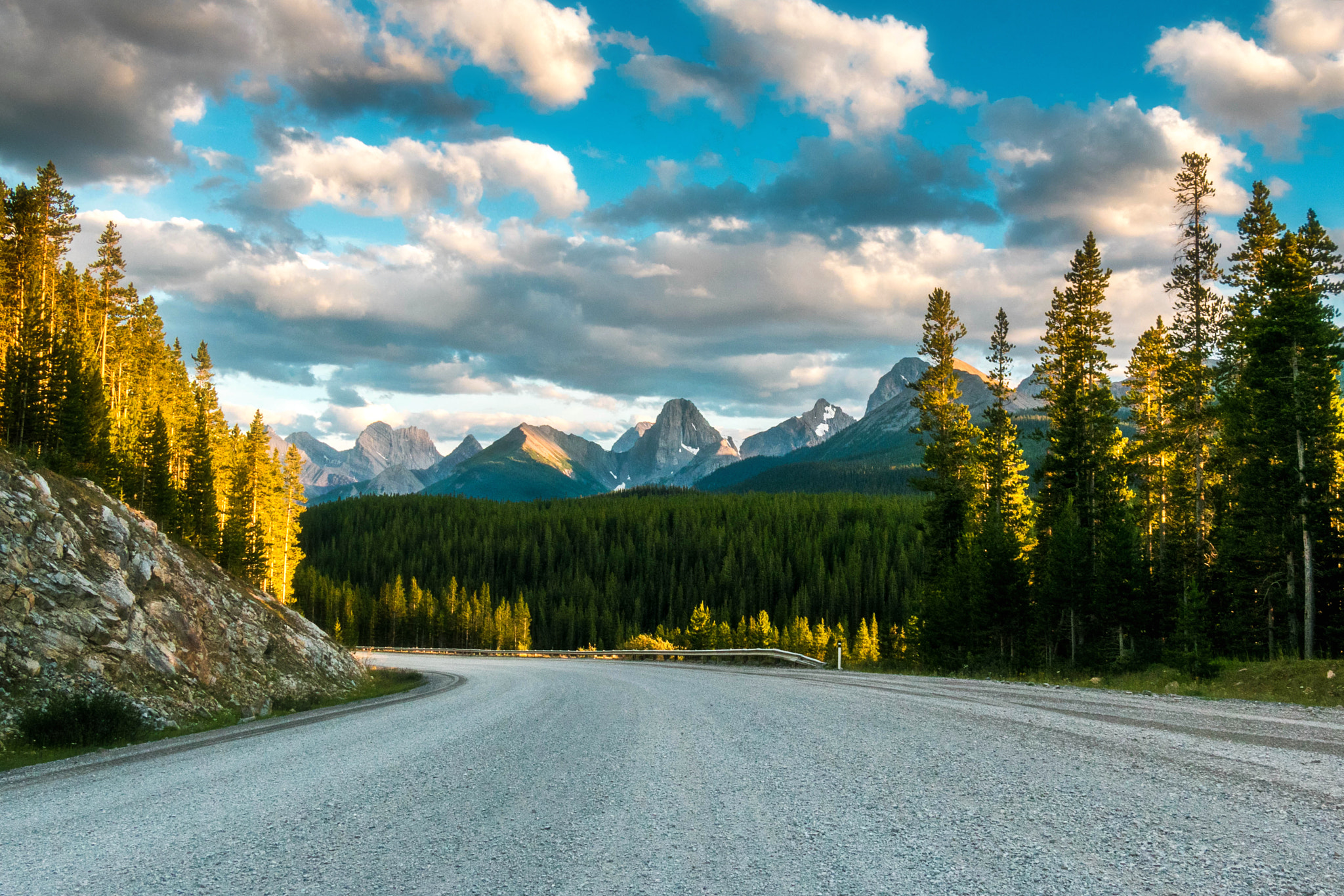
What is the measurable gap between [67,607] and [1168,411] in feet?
133

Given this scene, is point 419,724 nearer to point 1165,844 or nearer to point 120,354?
point 1165,844

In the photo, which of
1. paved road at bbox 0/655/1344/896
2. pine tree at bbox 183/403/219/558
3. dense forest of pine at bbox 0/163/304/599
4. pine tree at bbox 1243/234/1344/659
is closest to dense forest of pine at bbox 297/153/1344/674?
pine tree at bbox 1243/234/1344/659

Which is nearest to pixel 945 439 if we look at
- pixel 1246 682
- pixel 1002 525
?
pixel 1002 525

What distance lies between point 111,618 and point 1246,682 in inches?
991

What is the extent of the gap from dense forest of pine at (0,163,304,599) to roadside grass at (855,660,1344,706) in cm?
2873

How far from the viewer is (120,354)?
5444cm

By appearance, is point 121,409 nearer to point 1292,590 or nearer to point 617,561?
point 1292,590

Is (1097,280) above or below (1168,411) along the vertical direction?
above

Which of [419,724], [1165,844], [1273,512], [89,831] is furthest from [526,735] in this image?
[1273,512]

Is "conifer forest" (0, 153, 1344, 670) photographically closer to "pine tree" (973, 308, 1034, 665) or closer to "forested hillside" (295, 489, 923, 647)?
"pine tree" (973, 308, 1034, 665)

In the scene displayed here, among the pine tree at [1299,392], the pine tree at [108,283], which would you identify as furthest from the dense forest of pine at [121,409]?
the pine tree at [1299,392]

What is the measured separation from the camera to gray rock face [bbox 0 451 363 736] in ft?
46.1

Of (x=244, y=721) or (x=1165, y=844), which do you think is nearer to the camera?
(x=1165, y=844)

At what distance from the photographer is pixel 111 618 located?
1630cm
